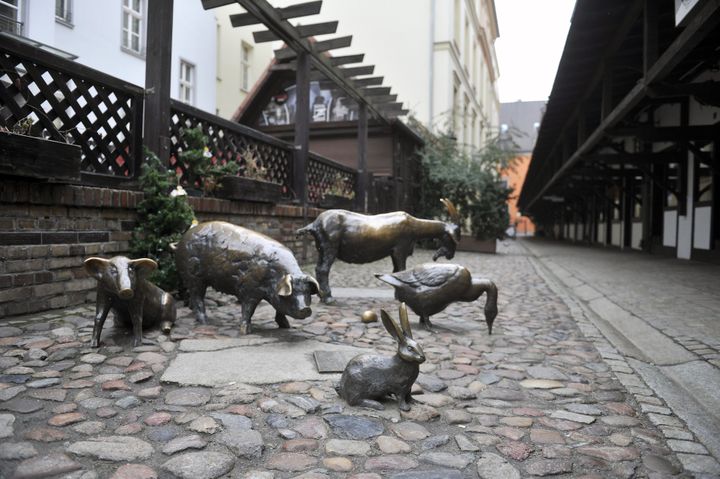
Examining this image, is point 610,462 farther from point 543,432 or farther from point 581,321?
point 581,321

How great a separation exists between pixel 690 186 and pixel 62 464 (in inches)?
481

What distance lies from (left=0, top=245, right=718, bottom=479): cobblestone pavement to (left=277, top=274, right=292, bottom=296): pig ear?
0.62 metres

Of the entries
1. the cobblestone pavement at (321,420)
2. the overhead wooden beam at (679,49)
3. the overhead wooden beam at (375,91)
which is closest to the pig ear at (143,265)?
the cobblestone pavement at (321,420)

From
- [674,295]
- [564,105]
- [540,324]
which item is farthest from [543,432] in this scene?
[564,105]

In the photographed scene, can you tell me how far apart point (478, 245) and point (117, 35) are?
1115 cm

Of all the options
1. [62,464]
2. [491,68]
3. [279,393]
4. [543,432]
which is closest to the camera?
[62,464]

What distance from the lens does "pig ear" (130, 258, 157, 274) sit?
3.22 meters

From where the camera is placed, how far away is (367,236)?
17.2 feet

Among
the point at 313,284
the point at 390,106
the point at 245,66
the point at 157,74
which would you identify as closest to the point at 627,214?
the point at 390,106

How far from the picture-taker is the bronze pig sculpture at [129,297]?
123 inches

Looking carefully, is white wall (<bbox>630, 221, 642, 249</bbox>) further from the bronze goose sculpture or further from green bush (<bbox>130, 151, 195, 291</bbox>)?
green bush (<bbox>130, 151, 195, 291</bbox>)

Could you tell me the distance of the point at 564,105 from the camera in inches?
455

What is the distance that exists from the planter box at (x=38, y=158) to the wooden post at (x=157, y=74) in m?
1.24

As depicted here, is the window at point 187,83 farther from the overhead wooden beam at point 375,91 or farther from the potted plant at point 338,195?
the potted plant at point 338,195
